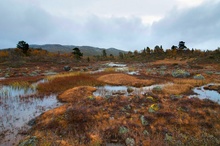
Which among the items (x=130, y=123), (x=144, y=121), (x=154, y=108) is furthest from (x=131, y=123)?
(x=154, y=108)

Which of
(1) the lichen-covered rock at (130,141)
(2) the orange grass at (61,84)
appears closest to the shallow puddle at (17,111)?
(2) the orange grass at (61,84)

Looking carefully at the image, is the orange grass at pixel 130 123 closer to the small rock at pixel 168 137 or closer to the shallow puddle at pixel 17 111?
the small rock at pixel 168 137

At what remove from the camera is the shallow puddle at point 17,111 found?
9203 millimetres

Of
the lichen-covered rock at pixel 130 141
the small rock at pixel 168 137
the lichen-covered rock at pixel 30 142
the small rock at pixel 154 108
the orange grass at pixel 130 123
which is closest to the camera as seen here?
the lichen-covered rock at pixel 30 142

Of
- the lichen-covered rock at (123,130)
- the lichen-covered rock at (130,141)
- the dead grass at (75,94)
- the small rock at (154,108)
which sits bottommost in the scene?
the lichen-covered rock at (130,141)

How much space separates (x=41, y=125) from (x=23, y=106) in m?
5.29

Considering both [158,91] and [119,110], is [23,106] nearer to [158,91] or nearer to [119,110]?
[119,110]

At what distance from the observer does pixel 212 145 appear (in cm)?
655

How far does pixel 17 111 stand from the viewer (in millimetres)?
13000

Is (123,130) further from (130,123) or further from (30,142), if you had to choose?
(30,142)

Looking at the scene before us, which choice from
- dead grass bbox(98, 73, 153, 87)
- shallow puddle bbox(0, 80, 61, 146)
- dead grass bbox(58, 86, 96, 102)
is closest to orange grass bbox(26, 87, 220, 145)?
shallow puddle bbox(0, 80, 61, 146)

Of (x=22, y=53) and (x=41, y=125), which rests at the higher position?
(x=22, y=53)

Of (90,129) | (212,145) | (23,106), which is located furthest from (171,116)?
(23,106)

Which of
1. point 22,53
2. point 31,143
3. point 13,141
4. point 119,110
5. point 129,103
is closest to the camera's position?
point 31,143
